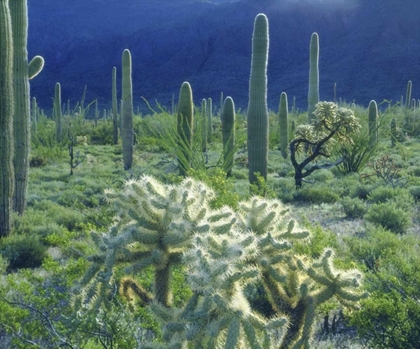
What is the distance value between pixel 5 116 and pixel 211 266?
6703 mm

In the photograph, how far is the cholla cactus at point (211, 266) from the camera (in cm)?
242

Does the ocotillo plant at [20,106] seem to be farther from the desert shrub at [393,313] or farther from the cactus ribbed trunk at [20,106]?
the desert shrub at [393,313]

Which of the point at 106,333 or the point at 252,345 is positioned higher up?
the point at 252,345

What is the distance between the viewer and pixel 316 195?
40.6 feet

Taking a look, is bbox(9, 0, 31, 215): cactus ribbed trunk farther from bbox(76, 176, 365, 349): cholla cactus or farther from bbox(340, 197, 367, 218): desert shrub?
bbox(76, 176, 365, 349): cholla cactus

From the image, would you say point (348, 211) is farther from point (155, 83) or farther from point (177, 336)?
point (155, 83)

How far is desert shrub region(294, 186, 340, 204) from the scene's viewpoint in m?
12.2

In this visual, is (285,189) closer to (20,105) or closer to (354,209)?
(354,209)

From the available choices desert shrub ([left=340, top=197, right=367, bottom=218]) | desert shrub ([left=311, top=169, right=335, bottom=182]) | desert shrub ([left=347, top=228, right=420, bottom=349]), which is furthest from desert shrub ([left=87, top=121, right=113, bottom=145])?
desert shrub ([left=347, top=228, right=420, bottom=349])

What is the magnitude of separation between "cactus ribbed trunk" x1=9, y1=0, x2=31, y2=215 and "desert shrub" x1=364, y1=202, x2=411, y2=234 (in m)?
5.89

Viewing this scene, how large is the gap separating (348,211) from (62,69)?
96222 mm

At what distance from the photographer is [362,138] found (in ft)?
47.6

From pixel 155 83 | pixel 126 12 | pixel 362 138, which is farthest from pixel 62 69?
pixel 362 138

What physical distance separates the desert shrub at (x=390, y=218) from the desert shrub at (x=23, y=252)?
5.13 m
